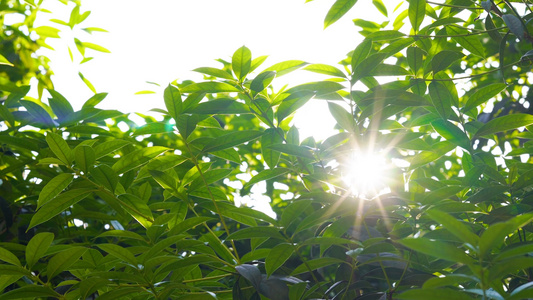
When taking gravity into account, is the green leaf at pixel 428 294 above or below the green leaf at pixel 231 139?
below

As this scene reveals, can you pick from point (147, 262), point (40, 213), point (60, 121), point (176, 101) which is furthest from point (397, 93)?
point (60, 121)

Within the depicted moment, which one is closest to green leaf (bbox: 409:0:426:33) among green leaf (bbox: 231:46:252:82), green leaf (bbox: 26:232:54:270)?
green leaf (bbox: 231:46:252:82)

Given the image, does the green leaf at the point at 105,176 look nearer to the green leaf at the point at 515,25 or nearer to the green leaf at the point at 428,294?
the green leaf at the point at 428,294

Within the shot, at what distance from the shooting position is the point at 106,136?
119 cm

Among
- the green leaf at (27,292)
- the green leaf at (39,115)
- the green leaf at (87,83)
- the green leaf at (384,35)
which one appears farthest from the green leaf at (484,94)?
the green leaf at (87,83)

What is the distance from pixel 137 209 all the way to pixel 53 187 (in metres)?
0.17

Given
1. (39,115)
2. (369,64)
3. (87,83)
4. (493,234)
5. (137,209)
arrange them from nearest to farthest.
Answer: (493,234) → (369,64) → (137,209) → (39,115) → (87,83)

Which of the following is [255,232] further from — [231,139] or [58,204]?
[58,204]

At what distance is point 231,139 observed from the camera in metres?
0.87

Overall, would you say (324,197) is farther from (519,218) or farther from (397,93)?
(519,218)

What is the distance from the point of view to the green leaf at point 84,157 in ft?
2.74

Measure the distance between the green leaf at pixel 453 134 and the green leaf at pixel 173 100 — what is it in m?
0.53

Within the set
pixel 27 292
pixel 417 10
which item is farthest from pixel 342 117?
pixel 27 292

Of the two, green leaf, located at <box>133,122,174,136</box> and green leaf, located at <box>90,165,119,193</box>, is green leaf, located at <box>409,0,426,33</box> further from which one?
green leaf, located at <box>90,165,119,193</box>
